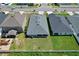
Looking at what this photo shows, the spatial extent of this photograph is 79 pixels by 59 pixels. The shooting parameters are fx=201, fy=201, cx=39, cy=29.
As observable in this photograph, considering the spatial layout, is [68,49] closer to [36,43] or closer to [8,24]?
[36,43]

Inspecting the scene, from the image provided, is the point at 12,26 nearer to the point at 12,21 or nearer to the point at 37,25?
the point at 12,21

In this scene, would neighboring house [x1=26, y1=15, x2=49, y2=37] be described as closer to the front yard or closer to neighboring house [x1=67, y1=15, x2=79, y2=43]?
the front yard

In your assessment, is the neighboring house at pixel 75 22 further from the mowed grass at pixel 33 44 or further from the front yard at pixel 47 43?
the mowed grass at pixel 33 44

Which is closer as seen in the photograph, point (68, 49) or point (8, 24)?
point (68, 49)

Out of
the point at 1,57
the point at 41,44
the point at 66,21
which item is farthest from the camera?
the point at 66,21

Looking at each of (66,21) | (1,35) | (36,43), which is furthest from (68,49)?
(1,35)

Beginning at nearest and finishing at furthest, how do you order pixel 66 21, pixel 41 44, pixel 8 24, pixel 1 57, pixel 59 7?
pixel 1 57 < pixel 41 44 < pixel 8 24 < pixel 66 21 < pixel 59 7

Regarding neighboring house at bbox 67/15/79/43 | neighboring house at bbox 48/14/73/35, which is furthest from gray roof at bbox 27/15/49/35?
neighboring house at bbox 67/15/79/43
